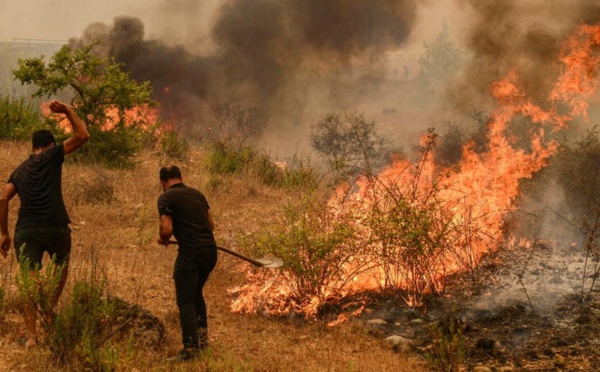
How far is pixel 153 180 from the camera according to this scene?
1308cm

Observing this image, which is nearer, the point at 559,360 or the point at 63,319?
the point at 63,319

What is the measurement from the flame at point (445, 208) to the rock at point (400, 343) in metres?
0.72

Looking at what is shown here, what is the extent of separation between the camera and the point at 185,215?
5.14 m

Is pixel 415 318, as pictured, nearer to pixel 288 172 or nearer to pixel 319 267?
pixel 319 267

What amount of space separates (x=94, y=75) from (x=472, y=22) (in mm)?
8223

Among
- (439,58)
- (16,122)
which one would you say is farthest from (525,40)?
(439,58)

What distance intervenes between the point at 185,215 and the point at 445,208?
393cm

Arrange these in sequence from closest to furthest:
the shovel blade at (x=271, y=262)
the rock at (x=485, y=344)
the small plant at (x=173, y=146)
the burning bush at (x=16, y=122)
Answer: the rock at (x=485, y=344)
the shovel blade at (x=271, y=262)
the burning bush at (x=16, y=122)
the small plant at (x=173, y=146)

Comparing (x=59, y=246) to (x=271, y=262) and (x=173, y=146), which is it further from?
(x=173, y=146)

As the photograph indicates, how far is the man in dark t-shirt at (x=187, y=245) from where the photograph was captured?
5070mm

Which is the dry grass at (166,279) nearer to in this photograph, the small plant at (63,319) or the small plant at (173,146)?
the small plant at (63,319)

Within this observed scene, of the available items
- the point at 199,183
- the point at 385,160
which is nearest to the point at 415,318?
the point at 199,183

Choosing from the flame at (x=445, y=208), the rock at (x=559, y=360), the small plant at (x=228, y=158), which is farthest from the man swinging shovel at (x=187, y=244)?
the small plant at (x=228, y=158)

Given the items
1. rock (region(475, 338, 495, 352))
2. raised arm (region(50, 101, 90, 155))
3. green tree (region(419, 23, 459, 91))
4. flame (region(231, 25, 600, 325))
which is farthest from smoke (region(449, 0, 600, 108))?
green tree (region(419, 23, 459, 91))
